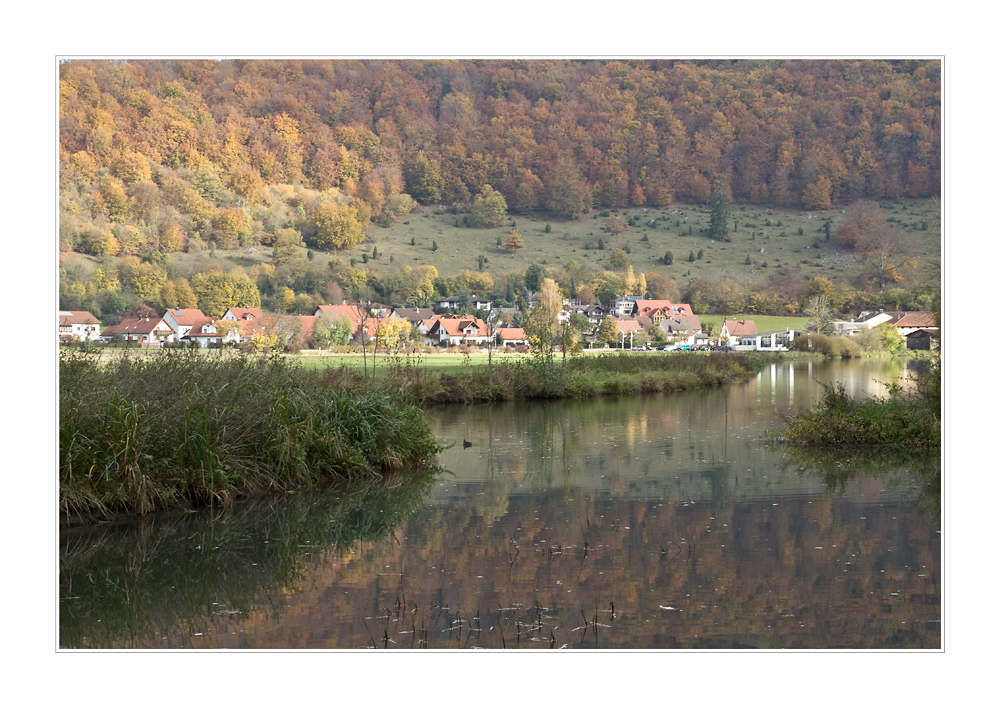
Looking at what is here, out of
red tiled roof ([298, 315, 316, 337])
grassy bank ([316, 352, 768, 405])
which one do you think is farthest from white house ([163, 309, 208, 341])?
grassy bank ([316, 352, 768, 405])

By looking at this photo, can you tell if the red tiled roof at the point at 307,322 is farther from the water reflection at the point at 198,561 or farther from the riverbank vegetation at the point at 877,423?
the water reflection at the point at 198,561

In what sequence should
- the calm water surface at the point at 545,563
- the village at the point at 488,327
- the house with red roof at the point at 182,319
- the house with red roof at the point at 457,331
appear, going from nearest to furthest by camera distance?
the calm water surface at the point at 545,563 < the village at the point at 488,327 < the house with red roof at the point at 457,331 < the house with red roof at the point at 182,319

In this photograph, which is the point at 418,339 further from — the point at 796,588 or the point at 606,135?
the point at 796,588

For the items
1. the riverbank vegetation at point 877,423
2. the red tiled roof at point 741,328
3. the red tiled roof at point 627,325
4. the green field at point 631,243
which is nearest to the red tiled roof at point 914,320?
the red tiled roof at point 741,328

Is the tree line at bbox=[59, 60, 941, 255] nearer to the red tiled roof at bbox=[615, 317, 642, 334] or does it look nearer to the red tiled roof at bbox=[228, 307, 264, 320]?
the red tiled roof at bbox=[228, 307, 264, 320]

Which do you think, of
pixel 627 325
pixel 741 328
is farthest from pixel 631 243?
pixel 627 325

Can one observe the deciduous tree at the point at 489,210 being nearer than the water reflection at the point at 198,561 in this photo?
No

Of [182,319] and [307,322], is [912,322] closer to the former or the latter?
[307,322]
